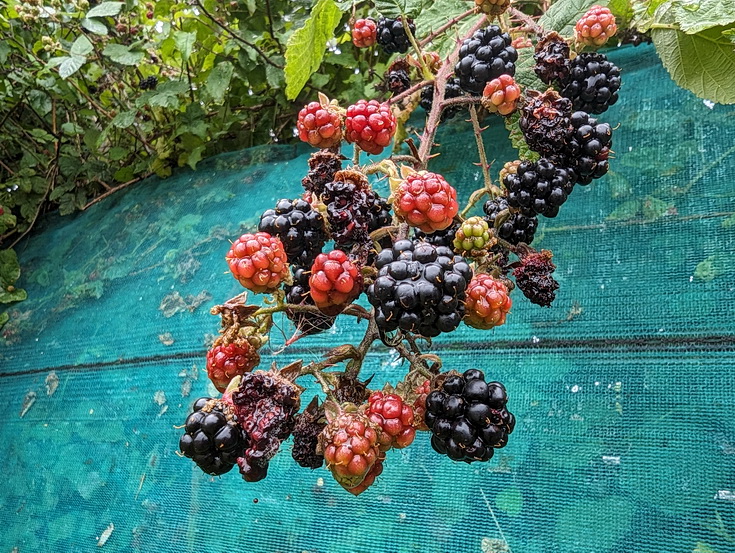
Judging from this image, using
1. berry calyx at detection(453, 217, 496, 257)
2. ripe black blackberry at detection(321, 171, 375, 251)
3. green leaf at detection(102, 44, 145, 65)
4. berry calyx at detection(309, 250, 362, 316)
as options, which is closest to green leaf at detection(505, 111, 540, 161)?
berry calyx at detection(453, 217, 496, 257)

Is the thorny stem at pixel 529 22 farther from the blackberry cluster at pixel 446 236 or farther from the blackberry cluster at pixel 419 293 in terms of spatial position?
the blackberry cluster at pixel 419 293

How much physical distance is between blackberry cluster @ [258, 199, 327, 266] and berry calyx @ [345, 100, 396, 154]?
0.19 m

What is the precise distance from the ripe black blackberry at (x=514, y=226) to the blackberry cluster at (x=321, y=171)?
343 millimetres

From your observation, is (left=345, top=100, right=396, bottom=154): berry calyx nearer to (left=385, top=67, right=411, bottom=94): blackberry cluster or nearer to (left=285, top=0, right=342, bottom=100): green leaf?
(left=285, top=0, right=342, bottom=100): green leaf

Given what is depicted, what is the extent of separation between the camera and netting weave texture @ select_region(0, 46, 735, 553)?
907 millimetres

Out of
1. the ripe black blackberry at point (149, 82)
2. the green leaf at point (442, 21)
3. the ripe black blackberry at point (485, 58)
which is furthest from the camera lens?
the ripe black blackberry at point (149, 82)

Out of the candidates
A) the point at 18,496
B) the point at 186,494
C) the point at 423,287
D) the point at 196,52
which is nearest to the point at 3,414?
the point at 18,496

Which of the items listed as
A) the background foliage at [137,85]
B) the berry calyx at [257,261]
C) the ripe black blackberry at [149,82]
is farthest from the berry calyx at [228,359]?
the ripe black blackberry at [149,82]

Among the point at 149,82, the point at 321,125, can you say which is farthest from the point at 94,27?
the point at 321,125

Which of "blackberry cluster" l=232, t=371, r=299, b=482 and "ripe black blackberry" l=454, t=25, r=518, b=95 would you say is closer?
"blackberry cluster" l=232, t=371, r=299, b=482

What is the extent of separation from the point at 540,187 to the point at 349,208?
385mm

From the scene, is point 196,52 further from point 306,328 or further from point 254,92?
point 306,328

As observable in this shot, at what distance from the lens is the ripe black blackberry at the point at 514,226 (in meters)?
1.00

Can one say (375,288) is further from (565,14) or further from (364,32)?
(364,32)
